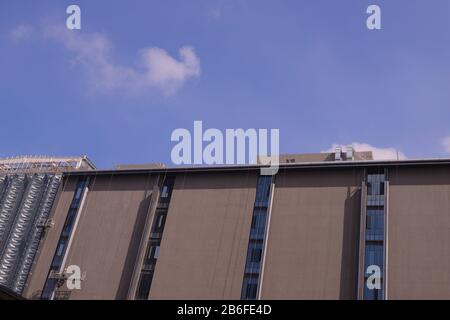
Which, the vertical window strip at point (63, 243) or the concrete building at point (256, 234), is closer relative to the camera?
the concrete building at point (256, 234)

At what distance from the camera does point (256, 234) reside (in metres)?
45.9

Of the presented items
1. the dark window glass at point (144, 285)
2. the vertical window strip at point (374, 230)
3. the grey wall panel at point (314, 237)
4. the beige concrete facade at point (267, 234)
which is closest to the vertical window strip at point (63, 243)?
the beige concrete facade at point (267, 234)

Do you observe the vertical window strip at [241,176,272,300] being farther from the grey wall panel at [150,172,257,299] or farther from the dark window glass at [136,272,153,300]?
the dark window glass at [136,272,153,300]

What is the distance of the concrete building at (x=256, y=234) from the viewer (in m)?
41.2

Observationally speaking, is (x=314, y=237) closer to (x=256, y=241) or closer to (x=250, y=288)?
(x=256, y=241)

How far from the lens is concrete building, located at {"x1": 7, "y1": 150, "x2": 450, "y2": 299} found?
41.2m

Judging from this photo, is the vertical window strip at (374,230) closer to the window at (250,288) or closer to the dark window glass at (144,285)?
the window at (250,288)

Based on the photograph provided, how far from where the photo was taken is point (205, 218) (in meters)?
48.3

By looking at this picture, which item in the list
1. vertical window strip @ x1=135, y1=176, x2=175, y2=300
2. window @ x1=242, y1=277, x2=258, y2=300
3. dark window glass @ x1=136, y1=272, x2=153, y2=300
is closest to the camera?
window @ x1=242, y1=277, x2=258, y2=300

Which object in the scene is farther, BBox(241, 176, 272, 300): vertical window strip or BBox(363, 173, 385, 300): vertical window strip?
BBox(241, 176, 272, 300): vertical window strip

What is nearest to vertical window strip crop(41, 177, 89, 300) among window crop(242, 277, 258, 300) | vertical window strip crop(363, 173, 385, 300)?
window crop(242, 277, 258, 300)

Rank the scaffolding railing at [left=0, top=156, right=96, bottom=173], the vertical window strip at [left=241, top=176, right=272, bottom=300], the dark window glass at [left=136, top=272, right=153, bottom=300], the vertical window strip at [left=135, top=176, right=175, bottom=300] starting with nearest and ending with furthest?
1. the vertical window strip at [left=241, top=176, right=272, bottom=300]
2. the dark window glass at [left=136, top=272, right=153, bottom=300]
3. the vertical window strip at [left=135, top=176, right=175, bottom=300]
4. the scaffolding railing at [left=0, top=156, right=96, bottom=173]

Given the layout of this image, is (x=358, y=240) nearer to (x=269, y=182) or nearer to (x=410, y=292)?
(x=410, y=292)

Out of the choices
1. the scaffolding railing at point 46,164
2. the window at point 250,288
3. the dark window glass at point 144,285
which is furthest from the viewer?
the scaffolding railing at point 46,164
